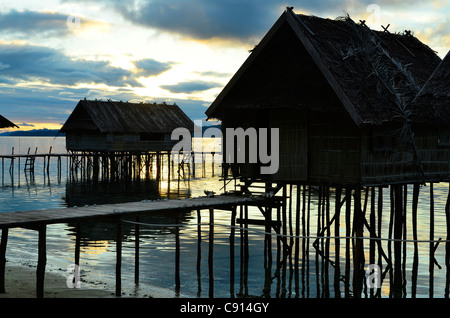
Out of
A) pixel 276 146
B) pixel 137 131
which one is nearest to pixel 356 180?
pixel 276 146

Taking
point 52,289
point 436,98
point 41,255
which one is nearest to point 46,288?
point 52,289

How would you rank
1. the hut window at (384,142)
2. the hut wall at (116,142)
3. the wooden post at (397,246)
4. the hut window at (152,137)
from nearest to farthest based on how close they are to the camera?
the hut window at (384,142) < the wooden post at (397,246) < the hut wall at (116,142) < the hut window at (152,137)

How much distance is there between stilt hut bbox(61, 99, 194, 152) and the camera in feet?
139

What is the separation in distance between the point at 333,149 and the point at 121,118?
30.1 meters

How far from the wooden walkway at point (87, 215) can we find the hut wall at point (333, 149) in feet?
6.70

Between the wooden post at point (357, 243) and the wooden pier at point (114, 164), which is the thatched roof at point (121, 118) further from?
the wooden post at point (357, 243)

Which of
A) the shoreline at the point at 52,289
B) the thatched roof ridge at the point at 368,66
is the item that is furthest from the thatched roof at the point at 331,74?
the shoreline at the point at 52,289

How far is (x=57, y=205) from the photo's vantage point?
1355 inches

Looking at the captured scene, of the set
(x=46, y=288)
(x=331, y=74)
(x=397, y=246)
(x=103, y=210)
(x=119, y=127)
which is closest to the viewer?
(x=103, y=210)

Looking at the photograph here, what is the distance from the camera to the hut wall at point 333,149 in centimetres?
1497

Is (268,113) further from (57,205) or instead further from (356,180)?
(57,205)

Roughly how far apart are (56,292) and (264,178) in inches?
269

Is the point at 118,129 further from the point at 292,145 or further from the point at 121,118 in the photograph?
the point at 292,145

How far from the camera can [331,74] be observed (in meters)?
14.5
